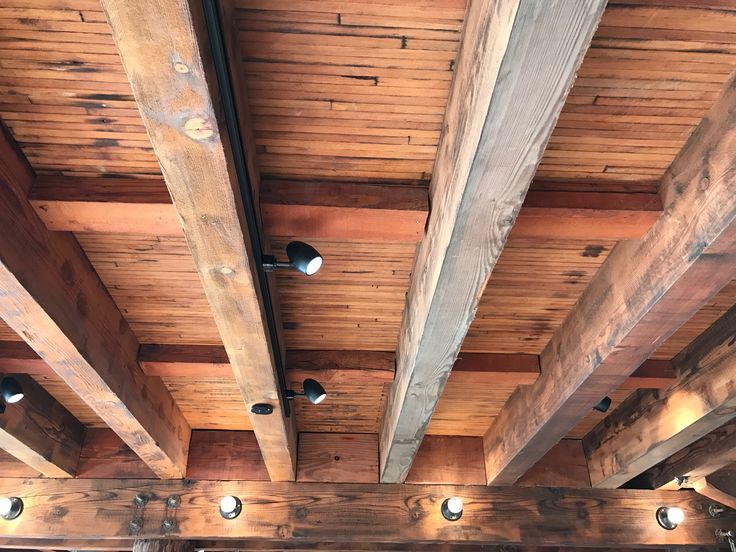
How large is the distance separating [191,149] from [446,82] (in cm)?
90

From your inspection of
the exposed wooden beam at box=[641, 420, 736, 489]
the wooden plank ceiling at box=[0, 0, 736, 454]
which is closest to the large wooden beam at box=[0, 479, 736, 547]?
the exposed wooden beam at box=[641, 420, 736, 489]

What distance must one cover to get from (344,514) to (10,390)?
2.58m

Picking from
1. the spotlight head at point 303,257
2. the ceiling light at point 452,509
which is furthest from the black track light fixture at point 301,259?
the ceiling light at point 452,509

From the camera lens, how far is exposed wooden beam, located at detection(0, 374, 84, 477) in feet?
12.3

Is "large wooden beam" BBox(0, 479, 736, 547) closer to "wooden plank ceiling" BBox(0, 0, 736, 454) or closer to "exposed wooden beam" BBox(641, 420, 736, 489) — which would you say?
"exposed wooden beam" BBox(641, 420, 736, 489)

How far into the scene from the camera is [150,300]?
3.12 m

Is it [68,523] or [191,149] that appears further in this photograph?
[68,523]

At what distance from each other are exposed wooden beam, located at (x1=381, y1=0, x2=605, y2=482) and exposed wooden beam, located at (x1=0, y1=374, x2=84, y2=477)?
2.69 metres

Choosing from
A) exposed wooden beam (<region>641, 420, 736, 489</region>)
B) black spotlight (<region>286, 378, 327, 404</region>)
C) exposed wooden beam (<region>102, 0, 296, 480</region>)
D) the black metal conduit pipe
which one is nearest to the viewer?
exposed wooden beam (<region>102, 0, 296, 480</region>)

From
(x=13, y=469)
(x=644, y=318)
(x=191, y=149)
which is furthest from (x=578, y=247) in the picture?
(x=13, y=469)

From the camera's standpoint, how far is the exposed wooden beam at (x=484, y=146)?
4.12 feet

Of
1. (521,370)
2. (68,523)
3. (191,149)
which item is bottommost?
(68,523)

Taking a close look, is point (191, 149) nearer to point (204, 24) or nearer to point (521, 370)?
point (204, 24)

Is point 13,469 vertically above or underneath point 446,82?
underneath
